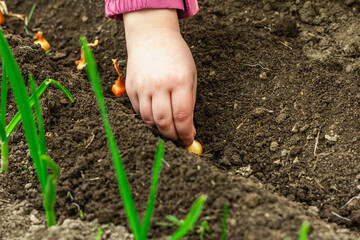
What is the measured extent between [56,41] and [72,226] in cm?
116

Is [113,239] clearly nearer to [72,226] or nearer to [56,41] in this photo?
[72,226]

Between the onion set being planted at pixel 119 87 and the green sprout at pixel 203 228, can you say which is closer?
the green sprout at pixel 203 228

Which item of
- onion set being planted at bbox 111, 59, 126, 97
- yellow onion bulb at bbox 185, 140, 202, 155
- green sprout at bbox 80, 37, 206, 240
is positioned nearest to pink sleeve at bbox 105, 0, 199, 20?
onion set being planted at bbox 111, 59, 126, 97

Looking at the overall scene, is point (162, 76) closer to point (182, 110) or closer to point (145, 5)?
point (182, 110)

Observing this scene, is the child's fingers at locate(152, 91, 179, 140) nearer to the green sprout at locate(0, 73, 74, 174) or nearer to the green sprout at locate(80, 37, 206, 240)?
the green sprout at locate(0, 73, 74, 174)

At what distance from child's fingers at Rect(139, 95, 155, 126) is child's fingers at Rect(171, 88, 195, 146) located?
0.08 m

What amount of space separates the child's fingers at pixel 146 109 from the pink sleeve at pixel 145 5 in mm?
350

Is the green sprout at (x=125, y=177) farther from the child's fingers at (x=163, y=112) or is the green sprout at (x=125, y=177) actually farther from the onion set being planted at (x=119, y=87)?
the onion set being planted at (x=119, y=87)

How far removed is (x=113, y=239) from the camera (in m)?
1.10

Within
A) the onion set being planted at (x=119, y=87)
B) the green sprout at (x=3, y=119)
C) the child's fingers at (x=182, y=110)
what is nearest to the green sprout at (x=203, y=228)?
the child's fingers at (x=182, y=110)

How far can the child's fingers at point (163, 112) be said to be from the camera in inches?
52.9

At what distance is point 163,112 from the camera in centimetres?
134

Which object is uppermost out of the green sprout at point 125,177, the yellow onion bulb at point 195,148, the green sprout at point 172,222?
the green sprout at point 125,177

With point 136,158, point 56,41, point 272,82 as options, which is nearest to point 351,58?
point 272,82
